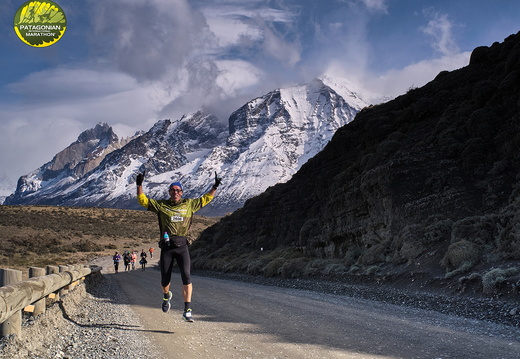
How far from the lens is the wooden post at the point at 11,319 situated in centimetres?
567

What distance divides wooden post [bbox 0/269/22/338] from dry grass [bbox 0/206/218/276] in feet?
142

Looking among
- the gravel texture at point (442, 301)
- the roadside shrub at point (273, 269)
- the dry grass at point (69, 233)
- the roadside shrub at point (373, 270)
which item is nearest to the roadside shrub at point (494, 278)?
the gravel texture at point (442, 301)

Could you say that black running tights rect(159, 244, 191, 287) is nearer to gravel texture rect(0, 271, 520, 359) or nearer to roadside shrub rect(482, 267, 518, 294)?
gravel texture rect(0, 271, 520, 359)

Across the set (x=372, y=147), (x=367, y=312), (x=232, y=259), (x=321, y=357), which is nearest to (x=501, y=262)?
(x=367, y=312)

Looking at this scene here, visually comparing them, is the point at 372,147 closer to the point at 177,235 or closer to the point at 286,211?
the point at 286,211

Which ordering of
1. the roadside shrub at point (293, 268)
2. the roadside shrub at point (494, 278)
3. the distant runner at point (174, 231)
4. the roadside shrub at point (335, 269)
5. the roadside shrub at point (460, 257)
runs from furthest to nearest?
the roadside shrub at point (293, 268), the roadside shrub at point (335, 269), the roadside shrub at point (460, 257), the roadside shrub at point (494, 278), the distant runner at point (174, 231)

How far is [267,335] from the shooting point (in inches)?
281

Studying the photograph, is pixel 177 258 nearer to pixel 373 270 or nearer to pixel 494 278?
pixel 494 278

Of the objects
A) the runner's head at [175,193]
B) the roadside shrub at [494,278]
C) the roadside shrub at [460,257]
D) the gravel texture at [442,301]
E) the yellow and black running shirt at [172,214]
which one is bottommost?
the gravel texture at [442,301]

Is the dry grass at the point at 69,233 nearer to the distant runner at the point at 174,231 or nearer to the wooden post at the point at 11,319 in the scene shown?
the distant runner at the point at 174,231

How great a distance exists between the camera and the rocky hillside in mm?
14906

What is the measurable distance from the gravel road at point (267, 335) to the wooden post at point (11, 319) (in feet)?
0.56

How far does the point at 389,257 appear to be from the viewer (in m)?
19.1

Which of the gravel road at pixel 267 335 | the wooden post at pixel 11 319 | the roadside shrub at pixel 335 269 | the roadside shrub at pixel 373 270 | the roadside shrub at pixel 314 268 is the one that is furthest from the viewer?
the roadside shrub at pixel 314 268
